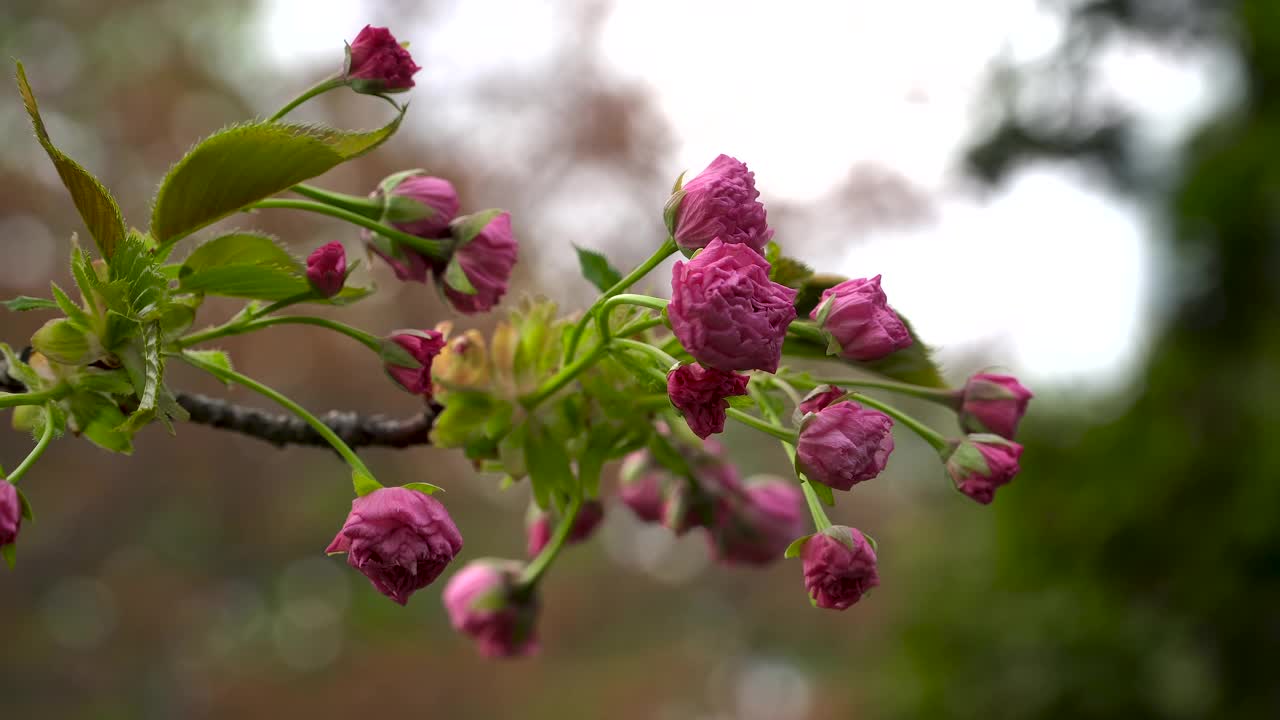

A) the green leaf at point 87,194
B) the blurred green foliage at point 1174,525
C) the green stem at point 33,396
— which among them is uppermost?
the blurred green foliage at point 1174,525

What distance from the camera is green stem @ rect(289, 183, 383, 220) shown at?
18.2 inches

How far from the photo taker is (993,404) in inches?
20.4

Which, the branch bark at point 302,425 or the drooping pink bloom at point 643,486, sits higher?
the drooping pink bloom at point 643,486

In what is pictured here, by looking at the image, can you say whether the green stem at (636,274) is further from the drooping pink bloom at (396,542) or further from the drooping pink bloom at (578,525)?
the drooping pink bloom at (578,525)

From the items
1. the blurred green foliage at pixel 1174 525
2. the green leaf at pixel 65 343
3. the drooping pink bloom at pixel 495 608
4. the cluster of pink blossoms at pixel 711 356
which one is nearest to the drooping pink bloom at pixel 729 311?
the cluster of pink blossoms at pixel 711 356

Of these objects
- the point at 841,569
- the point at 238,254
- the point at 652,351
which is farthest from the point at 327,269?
the point at 841,569

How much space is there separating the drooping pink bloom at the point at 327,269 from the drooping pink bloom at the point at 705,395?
0.16m

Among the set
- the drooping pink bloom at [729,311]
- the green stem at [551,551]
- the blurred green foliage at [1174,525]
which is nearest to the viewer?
the drooping pink bloom at [729,311]

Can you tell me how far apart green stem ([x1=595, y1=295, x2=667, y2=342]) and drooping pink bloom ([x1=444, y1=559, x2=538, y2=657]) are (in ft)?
0.97

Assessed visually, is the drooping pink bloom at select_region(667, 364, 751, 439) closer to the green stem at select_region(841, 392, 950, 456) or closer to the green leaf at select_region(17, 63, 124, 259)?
the green stem at select_region(841, 392, 950, 456)

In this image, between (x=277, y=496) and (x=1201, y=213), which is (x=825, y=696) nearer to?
(x=277, y=496)

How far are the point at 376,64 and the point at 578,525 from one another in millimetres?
308

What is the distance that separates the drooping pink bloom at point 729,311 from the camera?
34 centimetres

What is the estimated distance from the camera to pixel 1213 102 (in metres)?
2.65
